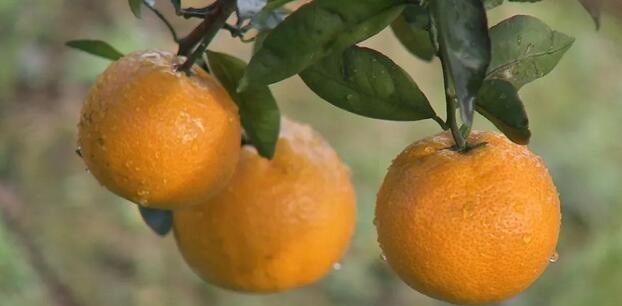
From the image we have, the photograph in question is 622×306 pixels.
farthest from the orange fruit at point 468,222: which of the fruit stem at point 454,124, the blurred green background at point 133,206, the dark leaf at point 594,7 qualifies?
the blurred green background at point 133,206

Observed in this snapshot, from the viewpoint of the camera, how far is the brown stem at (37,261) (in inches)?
80.4

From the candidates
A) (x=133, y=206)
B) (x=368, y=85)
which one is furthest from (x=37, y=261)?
(x=368, y=85)

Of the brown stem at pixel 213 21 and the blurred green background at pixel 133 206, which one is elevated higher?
the brown stem at pixel 213 21

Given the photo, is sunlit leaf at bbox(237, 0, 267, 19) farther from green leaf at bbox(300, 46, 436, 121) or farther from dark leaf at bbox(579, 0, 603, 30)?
dark leaf at bbox(579, 0, 603, 30)

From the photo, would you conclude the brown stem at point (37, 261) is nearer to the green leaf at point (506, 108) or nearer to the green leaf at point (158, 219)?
the green leaf at point (158, 219)

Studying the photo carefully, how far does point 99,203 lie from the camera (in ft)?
7.54

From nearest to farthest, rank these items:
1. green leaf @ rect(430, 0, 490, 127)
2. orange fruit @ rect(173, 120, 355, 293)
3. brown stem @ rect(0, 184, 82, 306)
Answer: green leaf @ rect(430, 0, 490, 127)
orange fruit @ rect(173, 120, 355, 293)
brown stem @ rect(0, 184, 82, 306)

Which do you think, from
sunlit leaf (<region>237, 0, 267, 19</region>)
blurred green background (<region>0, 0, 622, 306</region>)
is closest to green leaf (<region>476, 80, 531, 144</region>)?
sunlit leaf (<region>237, 0, 267, 19</region>)

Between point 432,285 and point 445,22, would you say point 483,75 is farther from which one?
point 432,285

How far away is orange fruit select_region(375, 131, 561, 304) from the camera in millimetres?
596

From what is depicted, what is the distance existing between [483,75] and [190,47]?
0.89ft

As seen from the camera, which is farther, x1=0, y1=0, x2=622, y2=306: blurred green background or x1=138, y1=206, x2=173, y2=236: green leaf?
x1=0, y1=0, x2=622, y2=306: blurred green background

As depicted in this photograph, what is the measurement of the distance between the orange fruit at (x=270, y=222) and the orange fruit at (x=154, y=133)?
106mm

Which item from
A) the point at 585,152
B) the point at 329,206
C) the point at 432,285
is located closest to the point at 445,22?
the point at 432,285
